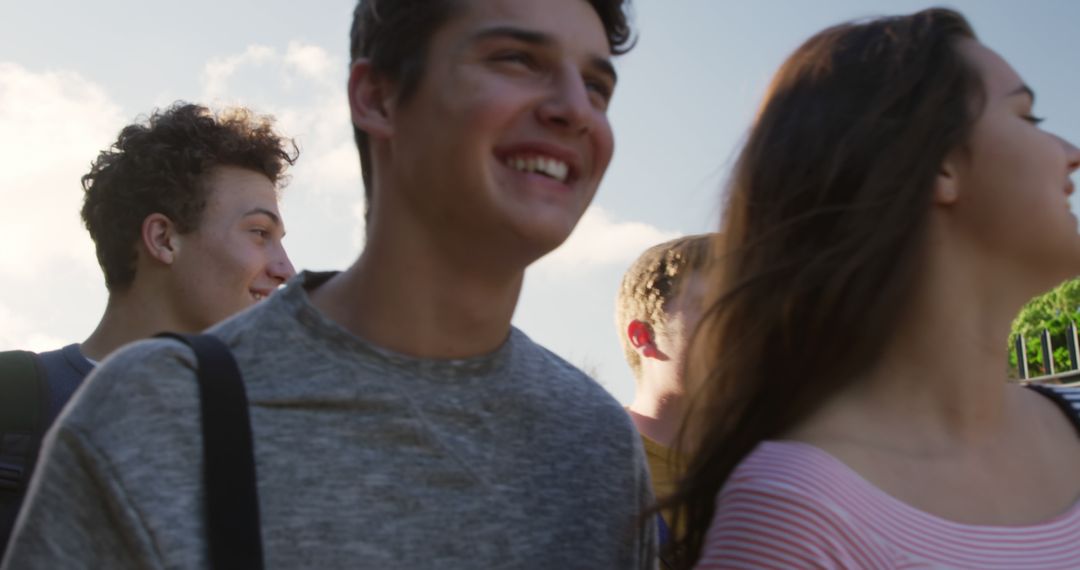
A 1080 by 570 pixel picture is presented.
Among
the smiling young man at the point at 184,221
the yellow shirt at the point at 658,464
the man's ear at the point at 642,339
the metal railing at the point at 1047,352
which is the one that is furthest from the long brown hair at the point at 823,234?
the metal railing at the point at 1047,352

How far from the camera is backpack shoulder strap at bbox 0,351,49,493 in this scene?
2.94 metres

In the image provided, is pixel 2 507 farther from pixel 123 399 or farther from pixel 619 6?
pixel 619 6

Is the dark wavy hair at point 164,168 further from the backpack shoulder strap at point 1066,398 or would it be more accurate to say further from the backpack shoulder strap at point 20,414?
the backpack shoulder strap at point 1066,398

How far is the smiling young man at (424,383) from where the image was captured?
1.89 meters

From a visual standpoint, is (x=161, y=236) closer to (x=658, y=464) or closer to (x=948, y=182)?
(x=658, y=464)

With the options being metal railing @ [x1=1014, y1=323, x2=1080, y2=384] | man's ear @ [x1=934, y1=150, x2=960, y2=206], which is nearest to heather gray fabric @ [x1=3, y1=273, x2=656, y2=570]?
man's ear @ [x1=934, y1=150, x2=960, y2=206]

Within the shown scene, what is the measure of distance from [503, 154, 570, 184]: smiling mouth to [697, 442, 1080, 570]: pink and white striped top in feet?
2.24

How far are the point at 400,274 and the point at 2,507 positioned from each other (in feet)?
4.66

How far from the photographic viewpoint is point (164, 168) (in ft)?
14.5

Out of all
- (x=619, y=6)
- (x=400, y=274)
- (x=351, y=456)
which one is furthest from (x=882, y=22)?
(x=351, y=456)

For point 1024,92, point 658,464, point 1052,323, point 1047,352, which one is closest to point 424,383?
point 1024,92

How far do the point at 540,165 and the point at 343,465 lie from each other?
68 cm

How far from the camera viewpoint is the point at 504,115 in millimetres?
2205

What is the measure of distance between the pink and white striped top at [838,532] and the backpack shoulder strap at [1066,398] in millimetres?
438
